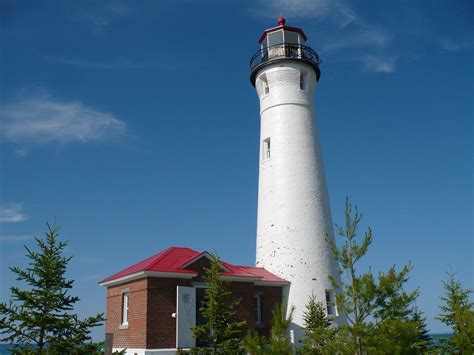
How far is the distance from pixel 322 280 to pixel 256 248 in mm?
3961

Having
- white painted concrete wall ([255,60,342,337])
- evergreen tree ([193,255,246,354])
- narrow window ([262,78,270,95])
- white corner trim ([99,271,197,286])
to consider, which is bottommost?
evergreen tree ([193,255,246,354])

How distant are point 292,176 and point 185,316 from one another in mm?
→ 9298

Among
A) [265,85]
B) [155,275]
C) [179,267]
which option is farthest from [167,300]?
[265,85]

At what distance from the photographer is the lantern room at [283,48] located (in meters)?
26.9

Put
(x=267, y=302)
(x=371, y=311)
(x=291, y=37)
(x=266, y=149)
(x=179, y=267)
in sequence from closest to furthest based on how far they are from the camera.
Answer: (x=371, y=311) → (x=179, y=267) → (x=267, y=302) → (x=266, y=149) → (x=291, y=37)

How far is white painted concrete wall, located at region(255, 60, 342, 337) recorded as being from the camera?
23406 millimetres

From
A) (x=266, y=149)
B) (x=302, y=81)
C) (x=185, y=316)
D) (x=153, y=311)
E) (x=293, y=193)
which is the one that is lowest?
(x=185, y=316)

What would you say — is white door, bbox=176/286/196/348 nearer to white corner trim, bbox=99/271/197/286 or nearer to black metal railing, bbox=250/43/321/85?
white corner trim, bbox=99/271/197/286

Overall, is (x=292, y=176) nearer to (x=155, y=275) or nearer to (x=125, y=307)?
(x=155, y=275)

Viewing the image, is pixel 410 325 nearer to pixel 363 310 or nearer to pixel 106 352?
pixel 363 310

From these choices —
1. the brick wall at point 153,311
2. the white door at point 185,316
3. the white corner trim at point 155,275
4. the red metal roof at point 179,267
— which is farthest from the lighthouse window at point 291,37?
the white door at point 185,316

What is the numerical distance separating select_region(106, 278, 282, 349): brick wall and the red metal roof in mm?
432

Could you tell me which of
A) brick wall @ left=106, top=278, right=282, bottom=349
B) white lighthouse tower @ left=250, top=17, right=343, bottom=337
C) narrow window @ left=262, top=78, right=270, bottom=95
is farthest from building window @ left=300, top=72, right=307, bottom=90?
brick wall @ left=106, top=278, right=282, bottom=349

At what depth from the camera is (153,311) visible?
61.2 ft
